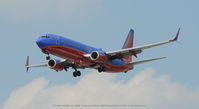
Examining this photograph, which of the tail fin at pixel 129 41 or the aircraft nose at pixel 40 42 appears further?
the tail fin at pixel 129 41

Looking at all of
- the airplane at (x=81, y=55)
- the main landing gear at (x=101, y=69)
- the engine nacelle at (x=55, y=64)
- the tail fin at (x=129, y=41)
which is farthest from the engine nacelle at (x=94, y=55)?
the tail fin at (x=129, y=41)

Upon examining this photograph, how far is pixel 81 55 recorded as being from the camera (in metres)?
72.4

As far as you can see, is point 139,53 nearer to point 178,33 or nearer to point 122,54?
point 122,54

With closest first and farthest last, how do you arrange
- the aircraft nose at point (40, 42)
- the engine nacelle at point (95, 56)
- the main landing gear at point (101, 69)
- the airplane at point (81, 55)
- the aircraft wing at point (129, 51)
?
the aircraft nose at point (40, 42)
the airplane at point (81, 55)
the aircraft wing at point (129, 51)
the engine nacelle at point (95, 56)
the main landing gear at point (101, 69)

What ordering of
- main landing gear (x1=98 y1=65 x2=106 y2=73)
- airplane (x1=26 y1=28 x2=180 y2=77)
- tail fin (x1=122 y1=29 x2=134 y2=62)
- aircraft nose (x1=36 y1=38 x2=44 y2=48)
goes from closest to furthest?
aircraft nose (x1=36 y1=38 x2=44 y2=48), airplane (x1=26 y1=28 x2=180 y2=77), main landing gear (x1=98 y1=65 x2=106 y2=73), tail fin (x1=122 y1=29 x2=134 y2=62)

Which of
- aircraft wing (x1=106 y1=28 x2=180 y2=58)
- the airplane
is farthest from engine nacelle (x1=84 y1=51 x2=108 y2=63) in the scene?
aircraft wing (x1=106 y1=28 x2=180 y2=58)

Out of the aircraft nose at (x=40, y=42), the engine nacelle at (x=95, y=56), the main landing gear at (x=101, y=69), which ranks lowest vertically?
the main landing gear at (x=101, y=69)

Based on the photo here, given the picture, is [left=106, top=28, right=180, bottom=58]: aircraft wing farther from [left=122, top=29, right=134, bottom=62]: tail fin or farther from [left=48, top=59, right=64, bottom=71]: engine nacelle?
[left=122, top=29, right=134, bottom=62]: tail fin

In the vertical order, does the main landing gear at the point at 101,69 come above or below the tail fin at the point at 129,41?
below

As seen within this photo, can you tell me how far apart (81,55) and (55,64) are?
6909mm

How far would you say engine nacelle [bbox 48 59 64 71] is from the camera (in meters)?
77.4

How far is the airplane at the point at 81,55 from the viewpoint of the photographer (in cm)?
6981

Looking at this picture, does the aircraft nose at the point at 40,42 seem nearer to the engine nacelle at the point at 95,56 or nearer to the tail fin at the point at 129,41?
the engine nacelle at the point at 95,56

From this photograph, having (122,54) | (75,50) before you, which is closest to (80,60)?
(75,50)
